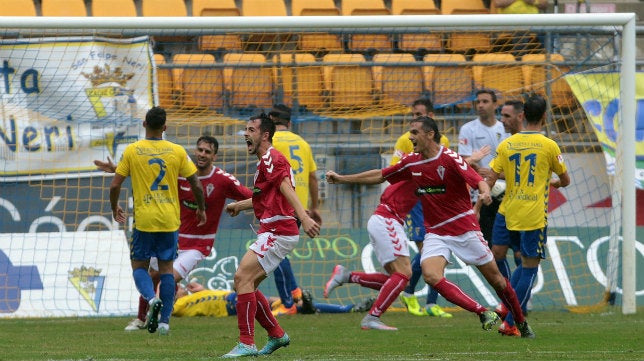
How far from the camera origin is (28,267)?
13.4m

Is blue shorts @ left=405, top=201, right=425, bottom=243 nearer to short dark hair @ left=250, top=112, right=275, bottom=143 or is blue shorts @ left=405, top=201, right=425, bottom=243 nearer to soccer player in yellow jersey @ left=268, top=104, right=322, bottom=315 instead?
soccer player in yellow jersey @ left=268, top=104, right=322, bottom=315

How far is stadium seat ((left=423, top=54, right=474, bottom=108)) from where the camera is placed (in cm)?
1503

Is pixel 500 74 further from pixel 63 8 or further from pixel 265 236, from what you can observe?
pixel 265 236

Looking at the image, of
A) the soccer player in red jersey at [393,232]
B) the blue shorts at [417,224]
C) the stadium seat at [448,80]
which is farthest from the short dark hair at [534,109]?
the stadium seat at [448,80]

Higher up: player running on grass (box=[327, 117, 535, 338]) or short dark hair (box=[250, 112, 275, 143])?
short dark hair (box=[250, 112, 275, 143])

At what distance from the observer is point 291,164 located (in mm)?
12445

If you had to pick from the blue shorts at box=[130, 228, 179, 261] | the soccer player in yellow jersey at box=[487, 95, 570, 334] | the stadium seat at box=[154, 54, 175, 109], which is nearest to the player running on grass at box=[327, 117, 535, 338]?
the soccer player in yellow jersey at box=[487, 95, 570, 334]

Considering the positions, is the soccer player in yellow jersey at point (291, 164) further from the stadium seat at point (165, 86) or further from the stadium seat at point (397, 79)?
the stadium seat at point (397, 79)

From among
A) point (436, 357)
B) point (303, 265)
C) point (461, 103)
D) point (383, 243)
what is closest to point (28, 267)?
point (303, 265)

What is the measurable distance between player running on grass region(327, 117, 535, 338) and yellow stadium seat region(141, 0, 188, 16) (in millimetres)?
8759

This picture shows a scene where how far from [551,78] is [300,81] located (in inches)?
127

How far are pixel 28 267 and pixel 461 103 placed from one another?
5956 mm

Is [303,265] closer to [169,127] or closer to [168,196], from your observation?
[169,127]

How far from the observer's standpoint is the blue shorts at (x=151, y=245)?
10.6m
